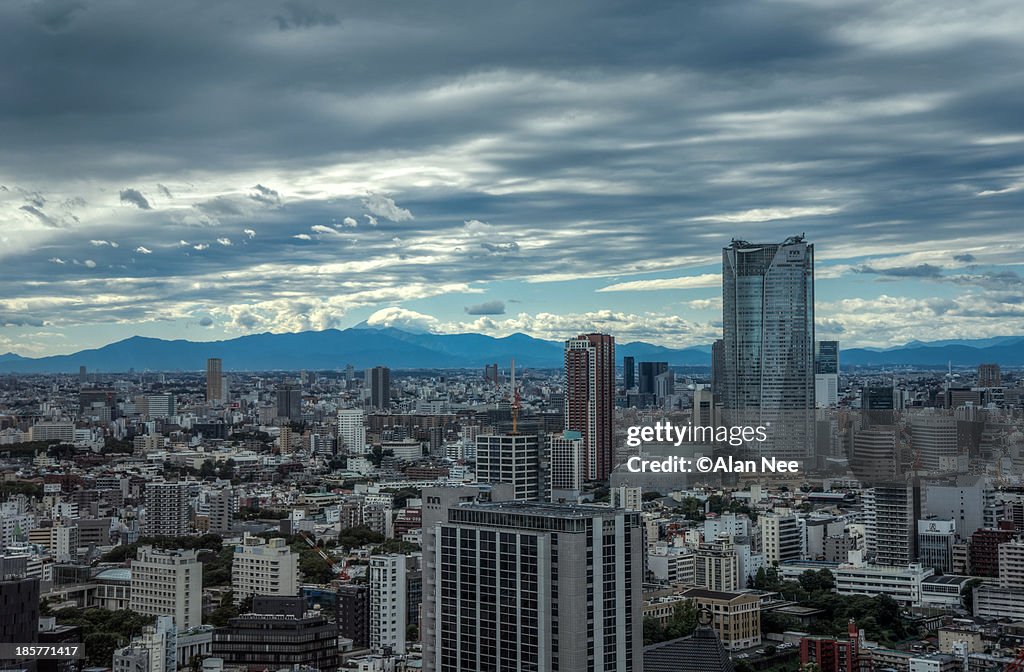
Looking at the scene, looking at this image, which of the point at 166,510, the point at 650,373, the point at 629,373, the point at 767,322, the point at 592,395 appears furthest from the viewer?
the point at 650,373

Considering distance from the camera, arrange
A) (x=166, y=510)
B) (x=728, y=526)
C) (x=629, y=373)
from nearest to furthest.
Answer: (x=728, y=526) → (x=166, y=510) → (x=629, y=373)

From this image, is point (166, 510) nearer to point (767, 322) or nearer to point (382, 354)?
point (767, 322)

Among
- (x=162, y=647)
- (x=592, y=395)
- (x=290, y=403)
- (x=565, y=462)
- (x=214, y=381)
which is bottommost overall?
(x=162, y=647)

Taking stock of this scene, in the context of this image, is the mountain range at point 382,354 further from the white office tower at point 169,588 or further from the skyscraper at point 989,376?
the white office tower at point 169,588

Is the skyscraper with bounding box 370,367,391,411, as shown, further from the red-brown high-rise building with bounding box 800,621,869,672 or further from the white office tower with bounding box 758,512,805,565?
the red-brown high-rise building with bounding box 800,621,869,672

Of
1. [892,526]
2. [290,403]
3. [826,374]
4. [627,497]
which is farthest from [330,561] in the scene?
[290,403]

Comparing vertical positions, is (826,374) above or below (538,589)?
above

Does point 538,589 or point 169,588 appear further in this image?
point 169,588

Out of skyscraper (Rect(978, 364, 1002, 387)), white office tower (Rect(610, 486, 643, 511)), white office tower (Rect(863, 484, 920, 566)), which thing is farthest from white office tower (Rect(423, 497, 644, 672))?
skyscraper (Rect(978, 364, 1002, 387))
